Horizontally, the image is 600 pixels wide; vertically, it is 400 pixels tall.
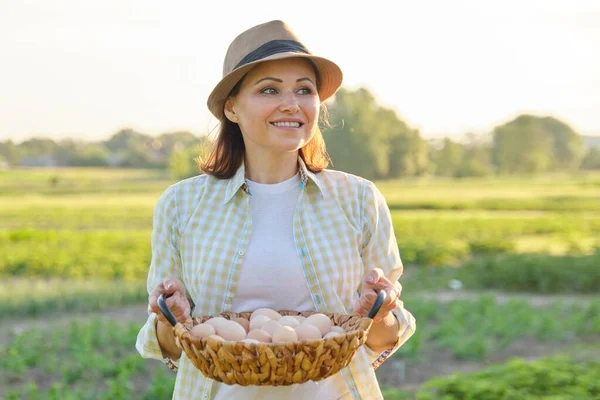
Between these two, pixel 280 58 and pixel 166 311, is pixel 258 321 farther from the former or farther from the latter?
pixel 280 58

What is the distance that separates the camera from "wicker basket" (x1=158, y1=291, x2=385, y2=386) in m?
1.91

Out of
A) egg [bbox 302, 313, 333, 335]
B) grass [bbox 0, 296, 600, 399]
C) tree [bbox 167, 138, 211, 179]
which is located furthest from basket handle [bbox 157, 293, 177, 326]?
tree [bbox 167, 138, 211, 179]

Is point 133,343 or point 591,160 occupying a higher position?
point 133,343

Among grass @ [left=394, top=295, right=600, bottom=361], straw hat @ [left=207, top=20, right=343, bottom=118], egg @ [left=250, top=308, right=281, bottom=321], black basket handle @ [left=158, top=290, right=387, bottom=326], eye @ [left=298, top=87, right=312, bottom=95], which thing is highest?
straw hat @ [left=207, top=20, right=343, bottom=118]

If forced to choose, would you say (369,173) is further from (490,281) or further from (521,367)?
(521,367)

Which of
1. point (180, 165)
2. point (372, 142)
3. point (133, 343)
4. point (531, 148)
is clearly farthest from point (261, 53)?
point (531, 148)

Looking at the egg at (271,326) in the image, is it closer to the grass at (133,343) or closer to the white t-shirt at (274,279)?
the white t-shirt at (274,279)

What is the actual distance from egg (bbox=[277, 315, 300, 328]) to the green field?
10.1 ft

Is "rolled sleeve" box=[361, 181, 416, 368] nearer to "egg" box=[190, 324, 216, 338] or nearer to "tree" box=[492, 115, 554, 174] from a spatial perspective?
"egg" box=[190, 324, 216, 338]

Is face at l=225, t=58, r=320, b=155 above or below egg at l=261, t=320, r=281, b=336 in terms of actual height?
above

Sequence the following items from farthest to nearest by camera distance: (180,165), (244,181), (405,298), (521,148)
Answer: (521,148)
(180,165)
(405,298)
(244,181)

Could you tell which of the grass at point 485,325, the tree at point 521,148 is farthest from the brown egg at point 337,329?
the tree at point 521,148

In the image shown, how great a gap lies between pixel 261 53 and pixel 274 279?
0.68m

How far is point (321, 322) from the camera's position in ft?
6.98
